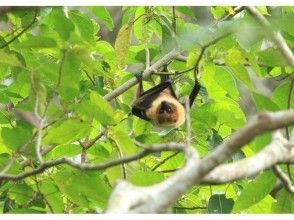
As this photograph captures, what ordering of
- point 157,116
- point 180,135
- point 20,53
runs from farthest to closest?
point 157,116, point 180,135, point 20,53

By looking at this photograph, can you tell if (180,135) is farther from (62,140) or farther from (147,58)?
(62,140)

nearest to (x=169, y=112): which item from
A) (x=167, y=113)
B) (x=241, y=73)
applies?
(x=167, y=113)

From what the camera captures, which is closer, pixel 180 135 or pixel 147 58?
pixel 147 58

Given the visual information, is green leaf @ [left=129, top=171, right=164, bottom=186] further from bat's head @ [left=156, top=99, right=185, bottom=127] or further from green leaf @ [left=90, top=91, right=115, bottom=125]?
bat's head @ [left=156, top=99, right=185, bottom=127]

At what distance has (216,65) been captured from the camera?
9.07 feet

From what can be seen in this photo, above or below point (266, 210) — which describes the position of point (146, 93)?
above

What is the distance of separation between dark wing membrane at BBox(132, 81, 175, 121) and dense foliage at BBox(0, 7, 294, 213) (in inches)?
3.0

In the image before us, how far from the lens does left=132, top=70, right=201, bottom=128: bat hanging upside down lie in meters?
3.53

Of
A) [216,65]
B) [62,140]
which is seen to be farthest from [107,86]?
[62,140]

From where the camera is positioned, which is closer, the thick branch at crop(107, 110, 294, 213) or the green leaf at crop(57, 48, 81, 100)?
the thick branch at crop(107, 110, 294, 213)

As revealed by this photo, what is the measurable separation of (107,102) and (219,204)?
0.83 meters

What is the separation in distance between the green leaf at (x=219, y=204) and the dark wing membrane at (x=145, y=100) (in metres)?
0.83

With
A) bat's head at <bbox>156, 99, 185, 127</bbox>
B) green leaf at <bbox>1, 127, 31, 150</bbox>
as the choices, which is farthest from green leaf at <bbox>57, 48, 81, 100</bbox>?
bat's head at <bbox>156, 99, 185, 127</bbox>

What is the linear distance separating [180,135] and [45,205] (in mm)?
819
